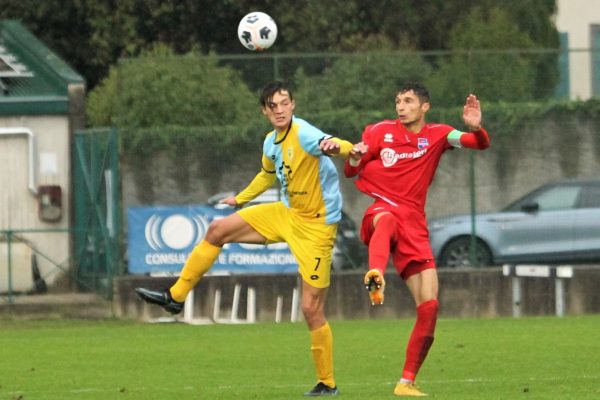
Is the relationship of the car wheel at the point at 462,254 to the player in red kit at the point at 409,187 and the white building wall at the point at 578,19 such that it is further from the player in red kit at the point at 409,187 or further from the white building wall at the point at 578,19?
the white building wall at the point at 578,19

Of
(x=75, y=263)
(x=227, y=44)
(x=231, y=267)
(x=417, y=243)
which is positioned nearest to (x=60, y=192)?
(x=75, y=263)

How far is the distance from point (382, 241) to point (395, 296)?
11.0 metres

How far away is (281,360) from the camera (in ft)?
51.5

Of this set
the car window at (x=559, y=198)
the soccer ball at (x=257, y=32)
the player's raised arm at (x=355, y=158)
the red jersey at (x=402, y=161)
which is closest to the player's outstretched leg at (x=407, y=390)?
the red jersey at (x=402, y=161)

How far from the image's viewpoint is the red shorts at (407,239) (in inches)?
464

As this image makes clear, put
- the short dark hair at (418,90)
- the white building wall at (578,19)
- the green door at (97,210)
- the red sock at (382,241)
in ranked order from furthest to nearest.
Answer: the white building wall at (578,19)
the green door at (97,210)
the short dark hair at (418,90)
the red sock at (382,241)

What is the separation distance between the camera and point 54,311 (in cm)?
2320

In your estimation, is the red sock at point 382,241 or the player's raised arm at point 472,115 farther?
the player's raised arm at point 472,115

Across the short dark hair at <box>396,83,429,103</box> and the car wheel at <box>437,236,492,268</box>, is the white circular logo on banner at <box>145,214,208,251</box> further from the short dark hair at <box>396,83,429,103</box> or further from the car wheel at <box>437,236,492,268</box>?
the short dark hair at <box>396,83,429,103</box>

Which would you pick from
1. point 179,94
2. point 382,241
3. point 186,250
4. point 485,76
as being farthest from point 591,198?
point 382,241

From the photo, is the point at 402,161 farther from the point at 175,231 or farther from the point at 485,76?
the point at 485,76

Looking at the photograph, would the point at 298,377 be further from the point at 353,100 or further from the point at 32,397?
the point at 353,100

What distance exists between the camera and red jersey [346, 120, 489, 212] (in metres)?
11.9

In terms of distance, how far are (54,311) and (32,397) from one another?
424 inches
